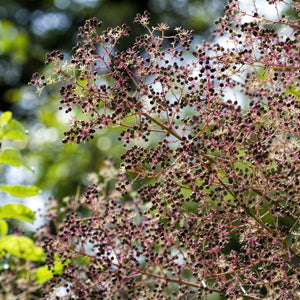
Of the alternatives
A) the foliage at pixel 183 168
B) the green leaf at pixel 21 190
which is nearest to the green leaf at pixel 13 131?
the green leaf at pixel 21 190

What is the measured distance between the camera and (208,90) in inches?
56.6

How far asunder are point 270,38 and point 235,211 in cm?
64

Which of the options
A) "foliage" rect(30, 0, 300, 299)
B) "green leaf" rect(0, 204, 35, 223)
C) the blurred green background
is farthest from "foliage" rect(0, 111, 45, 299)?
the blurred green background

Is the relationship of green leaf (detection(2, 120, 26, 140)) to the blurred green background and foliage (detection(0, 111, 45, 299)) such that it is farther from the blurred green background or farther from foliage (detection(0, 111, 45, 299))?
the blurred green background

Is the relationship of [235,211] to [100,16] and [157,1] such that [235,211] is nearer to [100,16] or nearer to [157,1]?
[100,16]

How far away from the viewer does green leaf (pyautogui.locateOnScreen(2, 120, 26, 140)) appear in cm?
97

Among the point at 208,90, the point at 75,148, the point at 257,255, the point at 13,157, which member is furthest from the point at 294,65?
the point at 75,148

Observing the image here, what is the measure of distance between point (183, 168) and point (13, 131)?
2.06 ft

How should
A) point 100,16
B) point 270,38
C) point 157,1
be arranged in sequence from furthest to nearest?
point 157,1 < point 100,16 < point 270,38

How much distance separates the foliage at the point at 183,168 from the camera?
1.35 metres

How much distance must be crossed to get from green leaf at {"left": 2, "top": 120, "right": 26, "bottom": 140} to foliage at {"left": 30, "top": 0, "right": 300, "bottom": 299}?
0.40 meters

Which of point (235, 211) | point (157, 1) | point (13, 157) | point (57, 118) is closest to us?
point (13, 157)

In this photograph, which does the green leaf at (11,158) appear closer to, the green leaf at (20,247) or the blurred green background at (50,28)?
the green leaf at (20,247)

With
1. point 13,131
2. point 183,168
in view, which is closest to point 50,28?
point 183,168
